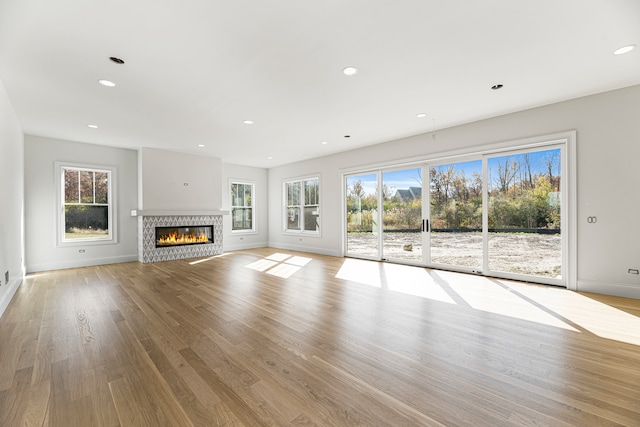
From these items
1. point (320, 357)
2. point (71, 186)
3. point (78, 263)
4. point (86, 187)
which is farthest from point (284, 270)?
point (71, 186)

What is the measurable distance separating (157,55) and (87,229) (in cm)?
537

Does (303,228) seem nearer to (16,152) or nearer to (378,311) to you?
(378,311)

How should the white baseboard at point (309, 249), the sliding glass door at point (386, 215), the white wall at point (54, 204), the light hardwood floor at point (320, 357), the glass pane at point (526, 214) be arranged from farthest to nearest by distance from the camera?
the white baseboard at point (309, 249), the sliding glass door at point (386, 215), the white wall at point (54, 204), the glass pane at point (526, 214), the light hardwood floor at point (320, 357)

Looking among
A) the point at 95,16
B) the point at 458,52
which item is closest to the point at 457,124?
the point at 458,52

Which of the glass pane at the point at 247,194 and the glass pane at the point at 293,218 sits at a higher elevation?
the glass pane at the point at 247,194

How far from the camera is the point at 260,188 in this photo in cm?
930

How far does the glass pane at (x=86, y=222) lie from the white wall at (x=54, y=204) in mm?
221

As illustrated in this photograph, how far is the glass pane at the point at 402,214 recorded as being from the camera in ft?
19.1

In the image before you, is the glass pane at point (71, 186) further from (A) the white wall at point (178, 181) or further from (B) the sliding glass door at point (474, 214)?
(B) the sliding glass door at point (474, 214)

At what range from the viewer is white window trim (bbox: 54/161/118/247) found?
19.0ft

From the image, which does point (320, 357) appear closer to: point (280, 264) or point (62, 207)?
point (280, 264)

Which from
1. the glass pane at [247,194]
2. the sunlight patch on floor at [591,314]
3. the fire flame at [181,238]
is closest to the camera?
the sunlight patch on floor at [591,314]

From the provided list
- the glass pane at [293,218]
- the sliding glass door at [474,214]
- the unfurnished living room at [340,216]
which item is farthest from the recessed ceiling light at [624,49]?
the glass pane at [293,218]

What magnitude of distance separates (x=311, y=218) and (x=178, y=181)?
Result: 3702mm
